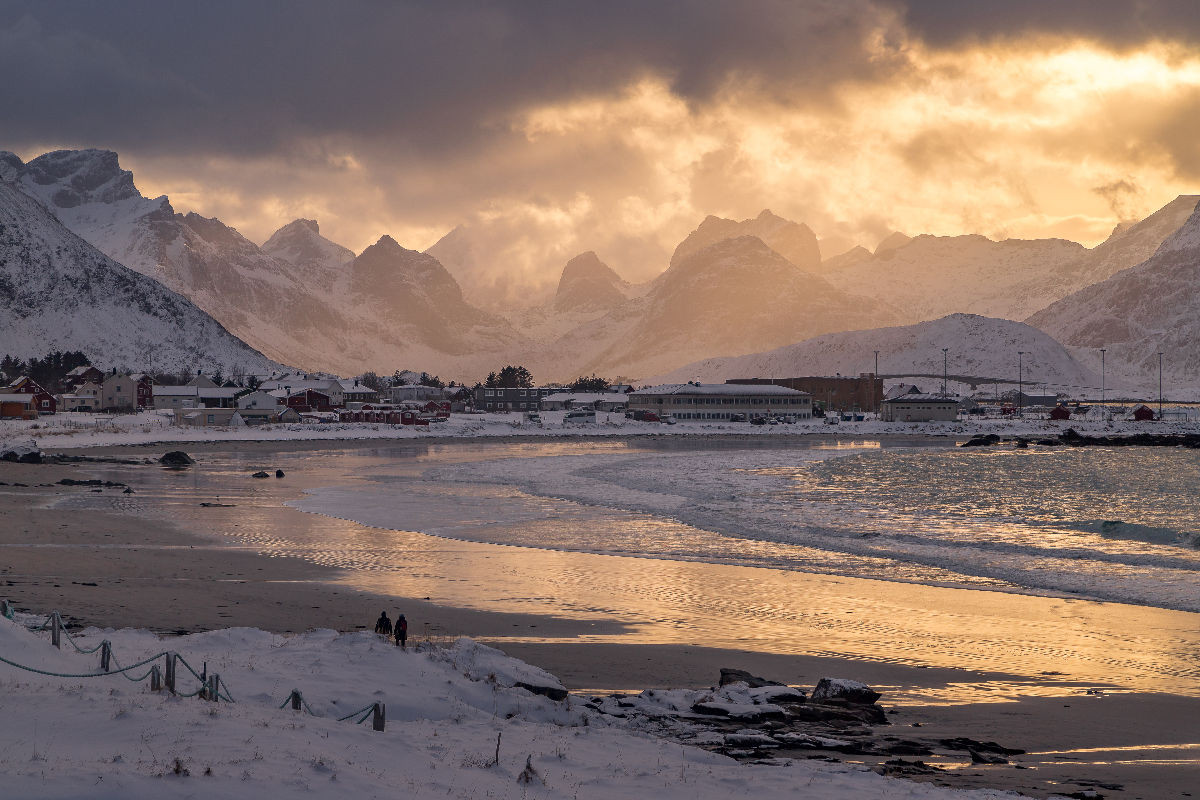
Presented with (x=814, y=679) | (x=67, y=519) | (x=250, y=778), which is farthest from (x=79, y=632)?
(x=67, y=519)

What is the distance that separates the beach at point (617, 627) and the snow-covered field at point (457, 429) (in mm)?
73471

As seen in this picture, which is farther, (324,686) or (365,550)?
(365,550)

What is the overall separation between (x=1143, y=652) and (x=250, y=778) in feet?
64.6

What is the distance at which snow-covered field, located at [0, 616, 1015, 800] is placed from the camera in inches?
455

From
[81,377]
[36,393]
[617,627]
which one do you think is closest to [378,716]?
[617,627]

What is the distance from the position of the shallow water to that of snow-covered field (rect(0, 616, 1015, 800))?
7.10m

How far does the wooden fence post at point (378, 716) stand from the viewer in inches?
576

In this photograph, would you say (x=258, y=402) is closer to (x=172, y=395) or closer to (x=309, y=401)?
(x=309, y=401)

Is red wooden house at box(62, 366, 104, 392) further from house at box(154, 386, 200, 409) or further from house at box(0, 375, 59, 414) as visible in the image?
house at box(0, 375, 59, 414)

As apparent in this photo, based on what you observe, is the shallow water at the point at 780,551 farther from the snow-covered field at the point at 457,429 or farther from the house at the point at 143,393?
the house at the point at 143,393

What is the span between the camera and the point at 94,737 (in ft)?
41.4

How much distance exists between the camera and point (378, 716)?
1470 centimetres

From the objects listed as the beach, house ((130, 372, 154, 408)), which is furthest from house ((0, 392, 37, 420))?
the beach

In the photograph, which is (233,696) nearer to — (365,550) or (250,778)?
(250,778)
